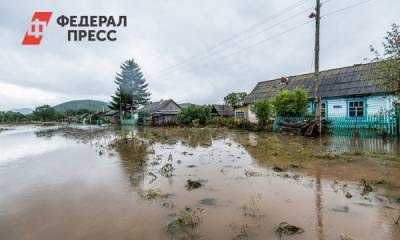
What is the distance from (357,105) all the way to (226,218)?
17436 mm

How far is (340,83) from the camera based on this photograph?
1716 centimetres

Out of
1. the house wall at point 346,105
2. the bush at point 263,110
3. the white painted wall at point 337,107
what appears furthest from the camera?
the bush at point 263,110

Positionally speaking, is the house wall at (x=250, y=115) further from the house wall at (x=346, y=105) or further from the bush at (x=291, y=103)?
the bush at (x=291, y=103)

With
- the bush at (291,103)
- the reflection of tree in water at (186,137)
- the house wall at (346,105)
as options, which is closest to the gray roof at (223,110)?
the reflection of tree in water at (186,137)

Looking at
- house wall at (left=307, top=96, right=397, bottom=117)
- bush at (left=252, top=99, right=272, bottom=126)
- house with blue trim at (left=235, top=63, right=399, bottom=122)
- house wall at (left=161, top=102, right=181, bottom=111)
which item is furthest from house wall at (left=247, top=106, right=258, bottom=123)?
house wall at (left=161, top=102, right=181, bottom=111)

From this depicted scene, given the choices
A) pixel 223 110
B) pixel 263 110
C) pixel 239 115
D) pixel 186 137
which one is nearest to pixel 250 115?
pixel 239 115

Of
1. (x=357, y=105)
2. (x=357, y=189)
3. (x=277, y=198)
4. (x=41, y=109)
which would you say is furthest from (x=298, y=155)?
(x=41, y=109)

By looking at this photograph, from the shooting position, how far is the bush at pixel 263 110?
56.4ft

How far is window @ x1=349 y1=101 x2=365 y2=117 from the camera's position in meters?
15.4

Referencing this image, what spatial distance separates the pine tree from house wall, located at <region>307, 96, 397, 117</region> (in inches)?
1267

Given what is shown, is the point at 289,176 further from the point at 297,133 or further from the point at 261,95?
the point at 261,95

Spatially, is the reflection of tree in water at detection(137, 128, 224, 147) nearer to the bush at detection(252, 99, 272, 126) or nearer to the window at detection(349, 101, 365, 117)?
the bush at detection(252, 99, 272, 126)

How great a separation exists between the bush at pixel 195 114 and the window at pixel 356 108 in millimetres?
15100

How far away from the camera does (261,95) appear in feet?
76.6
